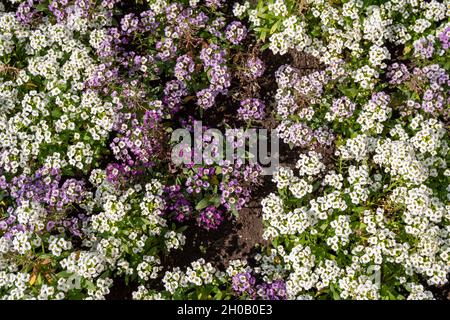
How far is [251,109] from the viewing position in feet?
30.2

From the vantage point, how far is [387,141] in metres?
8.63

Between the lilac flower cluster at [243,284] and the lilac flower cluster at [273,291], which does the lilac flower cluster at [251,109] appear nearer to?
the lilac flower cluster at [243,284]

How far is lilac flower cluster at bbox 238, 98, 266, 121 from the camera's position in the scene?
912 cm

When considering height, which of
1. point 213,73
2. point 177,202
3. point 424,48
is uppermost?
point 424,48

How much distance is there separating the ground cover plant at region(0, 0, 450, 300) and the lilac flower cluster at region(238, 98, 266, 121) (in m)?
0.02

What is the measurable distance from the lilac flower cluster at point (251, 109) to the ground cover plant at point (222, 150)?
25 mm

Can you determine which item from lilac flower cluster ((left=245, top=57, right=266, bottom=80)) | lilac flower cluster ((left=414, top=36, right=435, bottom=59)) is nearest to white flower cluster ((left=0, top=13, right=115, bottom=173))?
lilac flower cluster ((left=245, top=57, right=266, bottom=80))

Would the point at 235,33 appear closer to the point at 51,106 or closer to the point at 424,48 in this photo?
the point at 424,48

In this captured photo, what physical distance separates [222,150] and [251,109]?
0.83 meters

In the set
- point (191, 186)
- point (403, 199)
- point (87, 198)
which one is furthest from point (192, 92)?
point (403, 199)

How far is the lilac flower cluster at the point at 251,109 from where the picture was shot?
9.12 meters

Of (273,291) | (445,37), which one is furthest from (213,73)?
(445,37)
